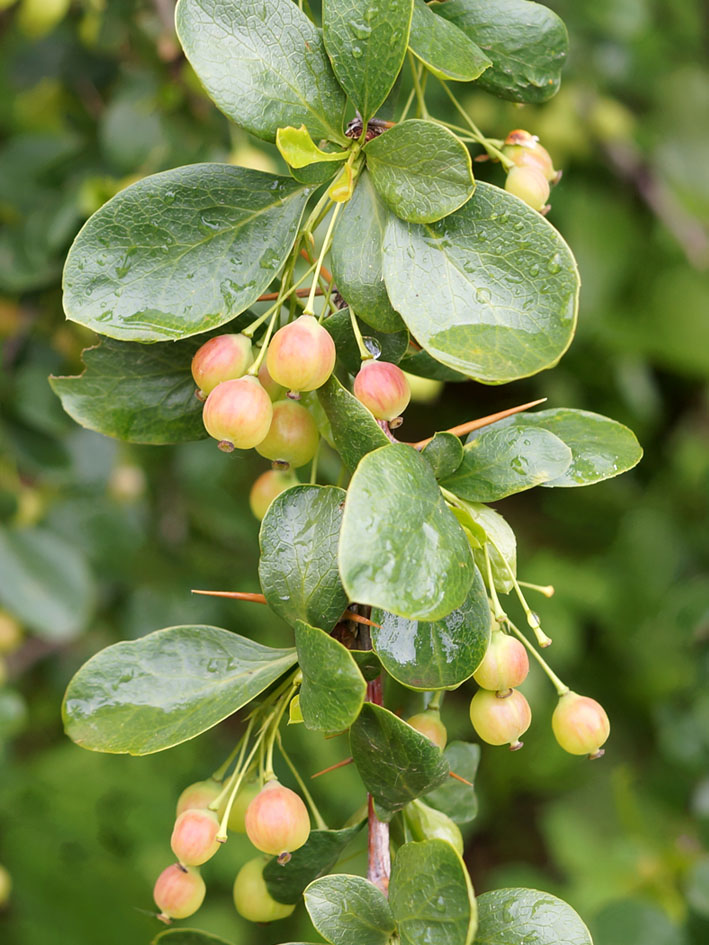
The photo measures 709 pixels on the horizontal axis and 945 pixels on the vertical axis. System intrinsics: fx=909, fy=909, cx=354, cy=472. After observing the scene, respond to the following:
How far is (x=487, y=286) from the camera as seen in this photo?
50 cm

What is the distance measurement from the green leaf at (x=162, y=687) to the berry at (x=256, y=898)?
135 millimetres

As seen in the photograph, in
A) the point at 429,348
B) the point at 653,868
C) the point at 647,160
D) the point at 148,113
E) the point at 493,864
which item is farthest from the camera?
the point at 493,864

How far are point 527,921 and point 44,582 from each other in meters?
0.86

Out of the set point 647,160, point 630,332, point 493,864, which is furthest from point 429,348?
point 493,864

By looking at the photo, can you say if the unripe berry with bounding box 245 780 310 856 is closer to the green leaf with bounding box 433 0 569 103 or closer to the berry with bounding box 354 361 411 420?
the berry with bounding box 354 361 411 420

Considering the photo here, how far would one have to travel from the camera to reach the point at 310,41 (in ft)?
1.69

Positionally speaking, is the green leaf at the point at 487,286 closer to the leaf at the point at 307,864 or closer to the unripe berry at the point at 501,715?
the unripe berry at the point at 501,715

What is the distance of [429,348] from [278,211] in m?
0.14

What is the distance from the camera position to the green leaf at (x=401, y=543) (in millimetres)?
397

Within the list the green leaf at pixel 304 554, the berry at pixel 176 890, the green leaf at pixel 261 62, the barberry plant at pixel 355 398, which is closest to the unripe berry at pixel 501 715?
the barberry plant at pixel 355 398

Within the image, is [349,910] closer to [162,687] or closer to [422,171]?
[162,687]

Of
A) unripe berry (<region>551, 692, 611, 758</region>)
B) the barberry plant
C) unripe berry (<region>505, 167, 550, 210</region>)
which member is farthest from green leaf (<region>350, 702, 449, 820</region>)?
unripe berry (<region>505, 167, 550, 210</region>)

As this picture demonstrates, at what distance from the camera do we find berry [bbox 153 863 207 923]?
56 cm

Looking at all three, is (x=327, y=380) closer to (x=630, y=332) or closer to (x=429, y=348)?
(x=429, y=348)
